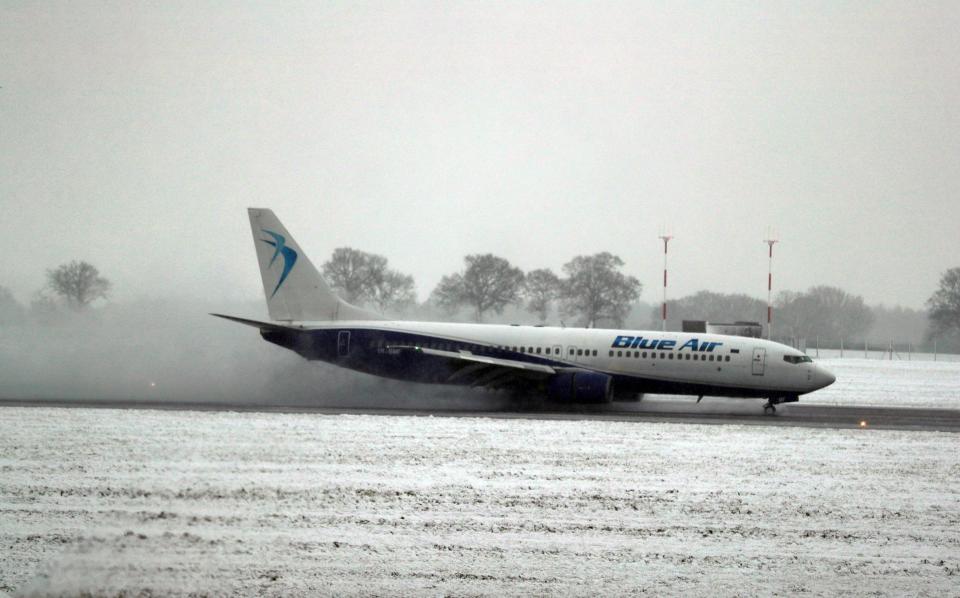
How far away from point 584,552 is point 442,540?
2.04 meters

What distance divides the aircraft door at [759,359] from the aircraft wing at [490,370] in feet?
24.5

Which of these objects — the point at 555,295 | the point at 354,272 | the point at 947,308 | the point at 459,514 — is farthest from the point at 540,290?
the point at 459,514

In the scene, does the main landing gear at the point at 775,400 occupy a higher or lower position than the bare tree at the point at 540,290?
lower

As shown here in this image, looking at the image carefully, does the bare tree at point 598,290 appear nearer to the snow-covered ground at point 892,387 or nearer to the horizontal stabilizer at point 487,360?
the snow-covered ground at point 892,387

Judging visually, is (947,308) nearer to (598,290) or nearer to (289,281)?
(598,290)

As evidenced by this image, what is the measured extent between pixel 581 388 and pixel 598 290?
2284 inches

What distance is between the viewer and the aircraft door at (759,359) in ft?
112

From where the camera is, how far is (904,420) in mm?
31188

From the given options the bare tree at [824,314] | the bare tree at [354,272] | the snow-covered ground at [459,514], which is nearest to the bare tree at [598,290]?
the bare tree at [354,272]

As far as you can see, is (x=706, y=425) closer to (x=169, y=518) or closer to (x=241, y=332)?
(x=169, y=518)

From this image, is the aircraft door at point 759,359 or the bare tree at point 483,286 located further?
the bare tree at point 483,286

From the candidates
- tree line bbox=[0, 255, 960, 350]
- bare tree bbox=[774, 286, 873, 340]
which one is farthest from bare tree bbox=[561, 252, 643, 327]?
bare tree bbox=[774, 286, 873, 340]

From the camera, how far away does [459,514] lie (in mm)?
14734

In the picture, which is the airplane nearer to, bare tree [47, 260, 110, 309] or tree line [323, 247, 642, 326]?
bare tree [47, 260, 110, 309]
